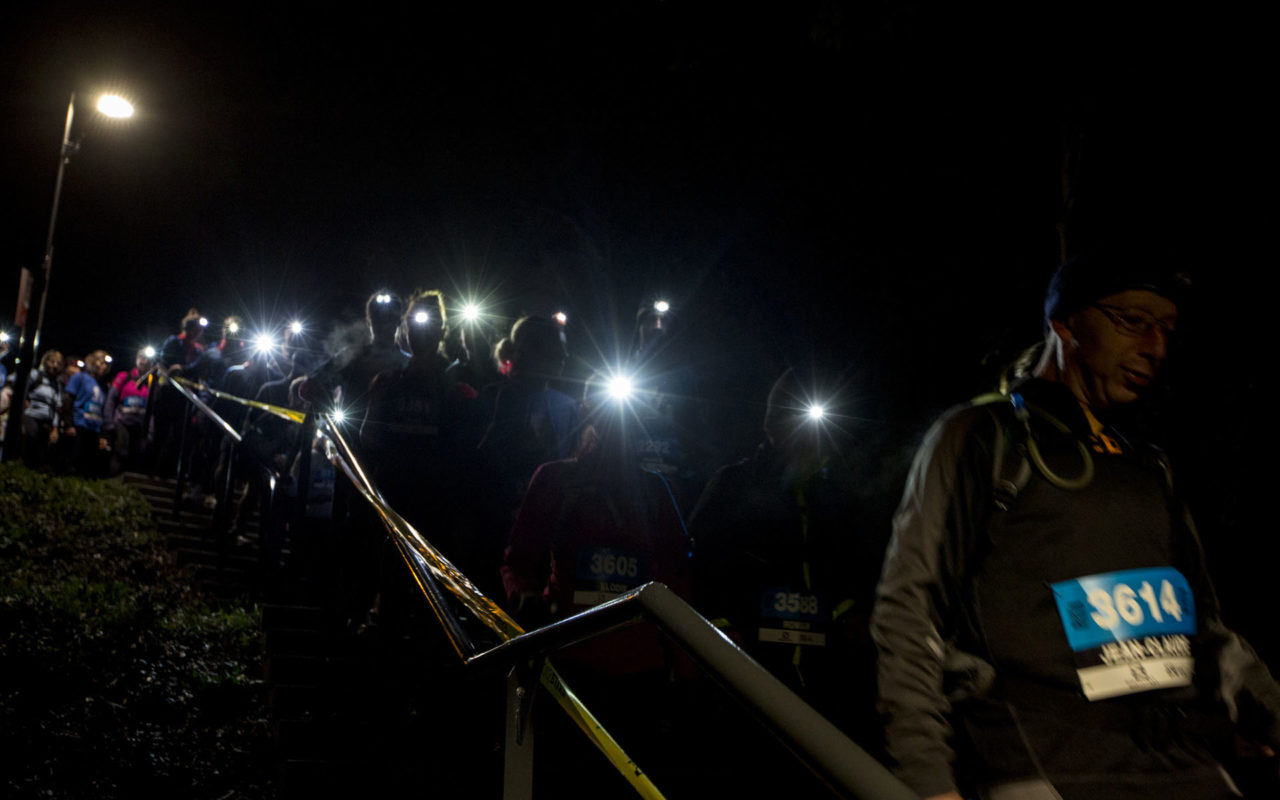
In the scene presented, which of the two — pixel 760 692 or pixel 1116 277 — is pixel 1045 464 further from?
pixel 760 692

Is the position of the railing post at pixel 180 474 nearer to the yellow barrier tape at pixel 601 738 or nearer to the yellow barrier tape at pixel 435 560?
the yellow barrier tape at pixel 435 560

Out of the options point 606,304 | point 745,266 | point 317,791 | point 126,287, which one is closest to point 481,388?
point 317,791

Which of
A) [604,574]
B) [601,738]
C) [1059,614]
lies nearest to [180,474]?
[604,574]

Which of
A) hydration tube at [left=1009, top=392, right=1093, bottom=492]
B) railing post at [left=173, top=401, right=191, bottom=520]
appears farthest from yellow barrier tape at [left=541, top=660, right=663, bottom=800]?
railing post at [left=173, top=401, right=191, bottom=520]

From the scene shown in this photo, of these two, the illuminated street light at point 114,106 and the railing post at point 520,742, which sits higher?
the illuminated street light at point 114,106

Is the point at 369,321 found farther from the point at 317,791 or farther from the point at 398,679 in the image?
the point at 317,791

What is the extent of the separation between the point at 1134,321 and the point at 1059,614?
0.79 metres

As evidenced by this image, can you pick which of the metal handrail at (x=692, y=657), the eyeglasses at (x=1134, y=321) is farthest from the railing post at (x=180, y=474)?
the eyeglasses at (x=1134, y=321)

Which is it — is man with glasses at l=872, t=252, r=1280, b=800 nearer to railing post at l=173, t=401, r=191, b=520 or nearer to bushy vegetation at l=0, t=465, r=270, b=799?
bushy vegetation at l=0, t=465, r=270, b=799

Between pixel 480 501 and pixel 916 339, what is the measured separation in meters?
5.96

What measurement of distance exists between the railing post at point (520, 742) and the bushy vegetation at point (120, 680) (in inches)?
98.4

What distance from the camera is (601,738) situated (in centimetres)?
190

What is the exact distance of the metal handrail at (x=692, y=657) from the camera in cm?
113

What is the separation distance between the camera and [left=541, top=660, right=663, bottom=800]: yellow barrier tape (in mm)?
1816
